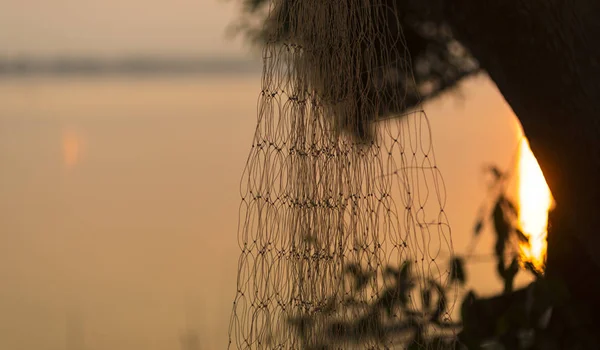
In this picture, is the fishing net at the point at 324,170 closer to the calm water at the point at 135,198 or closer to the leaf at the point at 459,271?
the leaf at the point at 459,271

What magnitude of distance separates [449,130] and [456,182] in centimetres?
17

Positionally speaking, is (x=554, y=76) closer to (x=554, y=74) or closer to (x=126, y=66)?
(x=554, y=74)

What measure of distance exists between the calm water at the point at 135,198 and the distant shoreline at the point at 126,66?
4 cm

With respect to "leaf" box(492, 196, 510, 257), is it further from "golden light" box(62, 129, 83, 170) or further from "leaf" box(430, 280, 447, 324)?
"golden light" box(62, 129, 83, 170)

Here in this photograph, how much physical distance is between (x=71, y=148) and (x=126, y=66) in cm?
30

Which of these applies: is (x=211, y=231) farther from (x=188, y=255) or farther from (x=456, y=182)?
(x=456, y=182)

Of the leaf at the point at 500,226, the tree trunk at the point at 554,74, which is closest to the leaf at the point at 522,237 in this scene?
the leaf at the point at 500,226

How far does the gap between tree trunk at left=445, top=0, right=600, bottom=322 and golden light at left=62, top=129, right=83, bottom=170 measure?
1455mm

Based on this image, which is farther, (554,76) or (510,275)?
(510,275)

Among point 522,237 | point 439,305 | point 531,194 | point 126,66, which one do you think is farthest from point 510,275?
point 126,66

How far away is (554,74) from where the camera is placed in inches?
42.4

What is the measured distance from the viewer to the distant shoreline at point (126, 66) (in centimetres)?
220

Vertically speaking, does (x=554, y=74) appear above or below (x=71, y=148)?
below

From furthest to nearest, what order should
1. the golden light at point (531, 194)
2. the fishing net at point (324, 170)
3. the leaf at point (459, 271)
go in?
the golden light at point (531, 194) → the leaf at point (459, 271) → the fishing net at point (324, 170)
